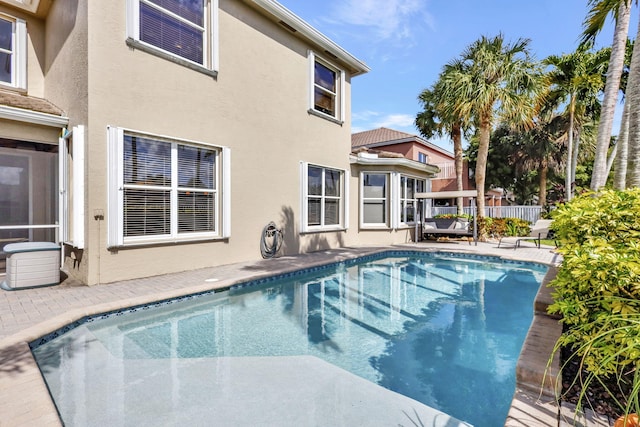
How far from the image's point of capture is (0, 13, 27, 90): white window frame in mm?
8289

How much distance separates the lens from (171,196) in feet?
25.0

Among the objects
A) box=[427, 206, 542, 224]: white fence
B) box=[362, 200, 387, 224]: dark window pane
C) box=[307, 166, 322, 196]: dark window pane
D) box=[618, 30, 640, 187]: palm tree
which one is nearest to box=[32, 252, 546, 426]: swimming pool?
box=[618, 30, 640, 187]: palm tree

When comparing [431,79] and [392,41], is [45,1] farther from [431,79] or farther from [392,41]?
[431,79]

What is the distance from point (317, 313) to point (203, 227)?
4.19 meters

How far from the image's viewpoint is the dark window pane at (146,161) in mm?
6965

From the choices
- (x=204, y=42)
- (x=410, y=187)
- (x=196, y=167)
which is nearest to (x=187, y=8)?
(x=204, y=42)

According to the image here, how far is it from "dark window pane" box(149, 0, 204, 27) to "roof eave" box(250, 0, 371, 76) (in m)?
1.63

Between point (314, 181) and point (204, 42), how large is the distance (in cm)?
555

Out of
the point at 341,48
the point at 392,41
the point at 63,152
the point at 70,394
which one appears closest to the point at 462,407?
the point at 70,394

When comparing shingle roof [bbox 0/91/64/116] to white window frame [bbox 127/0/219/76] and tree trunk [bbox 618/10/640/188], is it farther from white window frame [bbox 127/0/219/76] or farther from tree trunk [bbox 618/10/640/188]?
tree trunk [bbox 618/10/640/188]

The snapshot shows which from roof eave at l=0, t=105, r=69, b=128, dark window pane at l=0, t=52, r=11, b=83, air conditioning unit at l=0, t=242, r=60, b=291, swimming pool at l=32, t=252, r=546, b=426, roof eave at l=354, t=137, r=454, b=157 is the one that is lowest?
swimming pool at l=32, t=252, r=546, b=426

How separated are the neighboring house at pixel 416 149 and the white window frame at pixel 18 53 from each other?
20361 millimetres

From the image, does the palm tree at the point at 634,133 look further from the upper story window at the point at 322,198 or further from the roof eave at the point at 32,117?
the roof eave at the point at 32,117

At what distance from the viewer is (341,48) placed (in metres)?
11.8
